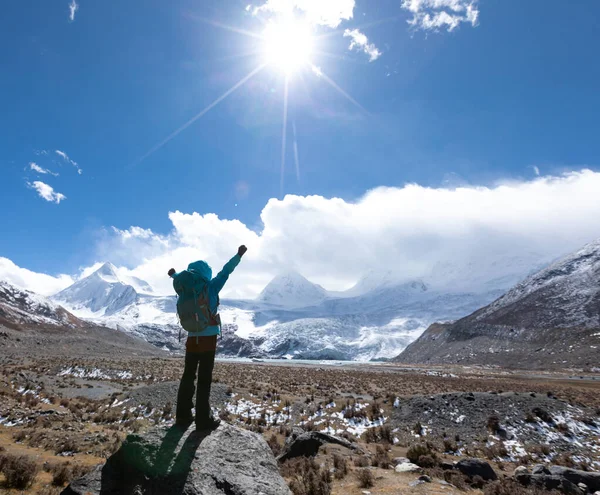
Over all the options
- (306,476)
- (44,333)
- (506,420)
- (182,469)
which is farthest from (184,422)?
(44,333)

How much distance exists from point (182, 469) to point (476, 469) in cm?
876

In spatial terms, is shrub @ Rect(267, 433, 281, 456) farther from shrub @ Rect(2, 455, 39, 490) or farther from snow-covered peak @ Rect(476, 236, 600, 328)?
snow-covered peak @ Rect(476, 236, 600, 328)

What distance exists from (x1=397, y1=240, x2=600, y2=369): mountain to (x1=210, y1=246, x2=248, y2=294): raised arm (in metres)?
104

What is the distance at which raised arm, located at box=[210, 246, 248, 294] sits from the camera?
625cm

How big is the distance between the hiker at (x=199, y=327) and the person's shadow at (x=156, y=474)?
0.87 meters

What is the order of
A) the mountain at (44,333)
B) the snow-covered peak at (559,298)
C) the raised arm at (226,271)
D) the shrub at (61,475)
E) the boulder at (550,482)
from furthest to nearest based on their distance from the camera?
the snow-covered peak at (559,298) < the mountain at (44,333) < the boulder at (550,482) < the shrub at (61,475) < the raised arm at (226,271)

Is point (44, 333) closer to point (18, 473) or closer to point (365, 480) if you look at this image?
point (18, 473)

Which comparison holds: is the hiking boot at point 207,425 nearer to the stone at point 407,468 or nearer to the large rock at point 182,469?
the large rock at point 182,469

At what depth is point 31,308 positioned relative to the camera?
134625mm

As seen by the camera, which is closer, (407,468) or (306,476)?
(306,476)

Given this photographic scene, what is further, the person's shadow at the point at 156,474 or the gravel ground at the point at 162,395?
the gravel ground at the point at 162,395

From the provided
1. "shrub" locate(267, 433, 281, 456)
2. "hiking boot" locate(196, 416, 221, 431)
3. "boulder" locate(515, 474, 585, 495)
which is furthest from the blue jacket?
"boulder" locate(515, 474, 585, 495)

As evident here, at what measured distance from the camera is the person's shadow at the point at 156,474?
4.39 m

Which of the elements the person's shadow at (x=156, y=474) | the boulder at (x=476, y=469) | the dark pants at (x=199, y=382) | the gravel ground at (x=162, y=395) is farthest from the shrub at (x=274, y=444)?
the person's shadow at (x=156, y=474)
